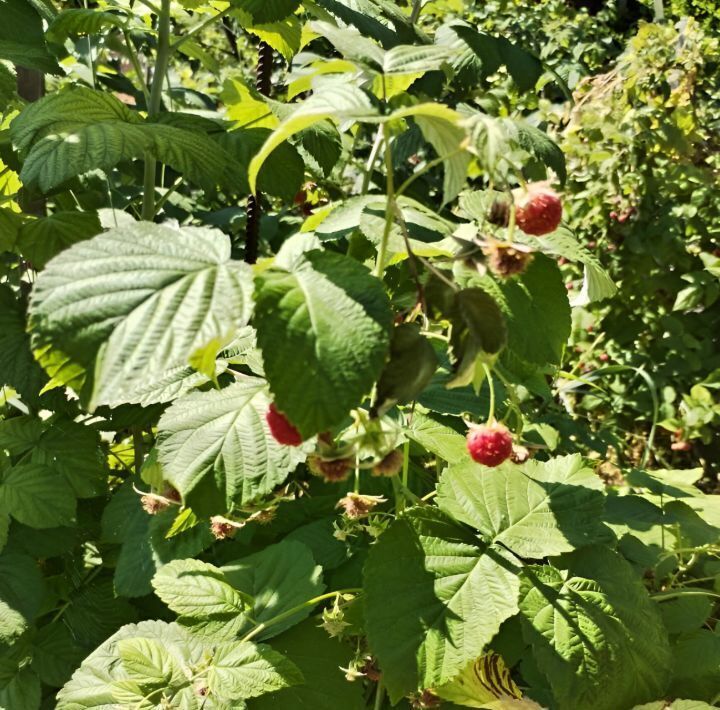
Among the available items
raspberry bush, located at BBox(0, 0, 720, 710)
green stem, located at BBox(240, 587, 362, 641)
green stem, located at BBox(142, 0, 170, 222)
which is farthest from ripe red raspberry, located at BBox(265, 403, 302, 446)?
green stem, located at BBox(142, 0, 170, 222)

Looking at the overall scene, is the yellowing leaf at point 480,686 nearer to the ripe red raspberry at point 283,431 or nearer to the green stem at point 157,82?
the ripe red raspberry at point 283,431

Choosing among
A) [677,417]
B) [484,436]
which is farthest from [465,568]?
[677,417]

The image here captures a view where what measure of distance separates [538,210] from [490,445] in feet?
0.92

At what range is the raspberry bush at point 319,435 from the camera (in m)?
0.74

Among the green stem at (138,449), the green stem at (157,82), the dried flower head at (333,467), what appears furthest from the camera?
the green stem at (138,449)

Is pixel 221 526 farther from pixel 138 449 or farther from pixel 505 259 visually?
pixel 505 259

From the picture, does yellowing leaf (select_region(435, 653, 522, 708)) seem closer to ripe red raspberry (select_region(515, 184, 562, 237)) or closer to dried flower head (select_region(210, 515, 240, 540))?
dried flower head (select_region(210, 515, 240, 540))

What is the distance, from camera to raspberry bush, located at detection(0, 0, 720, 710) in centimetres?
74

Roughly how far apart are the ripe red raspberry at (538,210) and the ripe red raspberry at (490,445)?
25 cm

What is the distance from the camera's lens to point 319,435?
33.1 inches

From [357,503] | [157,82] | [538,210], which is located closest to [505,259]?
[538,210]

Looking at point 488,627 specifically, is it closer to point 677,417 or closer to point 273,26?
point 273,26

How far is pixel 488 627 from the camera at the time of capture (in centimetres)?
101

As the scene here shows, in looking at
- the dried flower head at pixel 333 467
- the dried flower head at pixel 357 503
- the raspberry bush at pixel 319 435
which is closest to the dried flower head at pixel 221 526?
the raspberry bush at pixel 319 435
